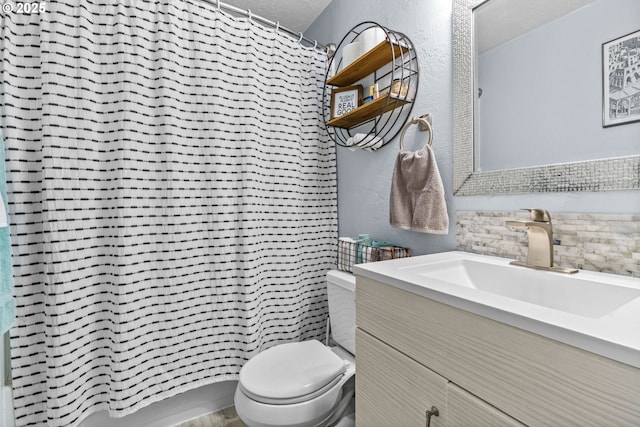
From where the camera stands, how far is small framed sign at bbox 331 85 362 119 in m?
1.56

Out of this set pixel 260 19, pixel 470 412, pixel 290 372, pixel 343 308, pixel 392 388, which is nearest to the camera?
pixel 470 412

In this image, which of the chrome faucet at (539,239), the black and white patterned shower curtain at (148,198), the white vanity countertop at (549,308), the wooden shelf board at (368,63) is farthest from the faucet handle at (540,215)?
the black and white patterned shower curtain at (148,198)

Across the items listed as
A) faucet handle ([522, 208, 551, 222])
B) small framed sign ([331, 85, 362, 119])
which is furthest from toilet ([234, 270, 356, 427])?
small framed sign ([331, 85, 362, 119])

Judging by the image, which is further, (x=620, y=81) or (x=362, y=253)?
(x=362, y=253)

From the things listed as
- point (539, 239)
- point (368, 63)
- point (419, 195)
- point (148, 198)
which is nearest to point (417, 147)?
point (419, 195)

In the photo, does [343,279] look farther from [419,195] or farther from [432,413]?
[432,413]

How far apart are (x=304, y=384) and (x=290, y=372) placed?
0.31 ft

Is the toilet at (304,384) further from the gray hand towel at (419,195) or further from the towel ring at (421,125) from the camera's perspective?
the towel ring at (421,125)

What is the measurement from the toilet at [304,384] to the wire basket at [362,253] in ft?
0.30

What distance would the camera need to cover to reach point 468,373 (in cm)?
56

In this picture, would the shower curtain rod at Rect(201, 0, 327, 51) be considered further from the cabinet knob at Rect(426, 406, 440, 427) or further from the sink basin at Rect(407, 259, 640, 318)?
the cabinet knob at Rect(426, 406, 440, 427)

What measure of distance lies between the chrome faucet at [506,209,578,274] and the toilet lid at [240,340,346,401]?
786 mm

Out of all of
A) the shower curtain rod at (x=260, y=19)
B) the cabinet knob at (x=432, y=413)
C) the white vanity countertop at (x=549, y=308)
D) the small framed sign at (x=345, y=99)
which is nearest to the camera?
the white vanity countertop at (x=549, y=308)

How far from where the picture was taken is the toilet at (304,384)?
103 cm
